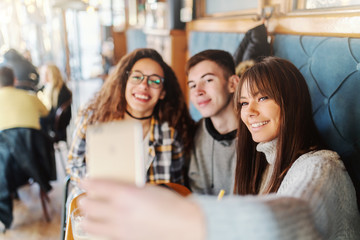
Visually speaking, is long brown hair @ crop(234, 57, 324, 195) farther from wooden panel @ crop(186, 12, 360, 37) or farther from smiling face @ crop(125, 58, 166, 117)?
smiling face @ crop(125, 58, 166, 117)

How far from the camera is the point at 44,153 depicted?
2.55m

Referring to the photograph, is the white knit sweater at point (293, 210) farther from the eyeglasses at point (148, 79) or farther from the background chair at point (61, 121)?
the background chair at point (61, 121)

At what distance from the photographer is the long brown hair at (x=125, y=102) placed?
1.75 m

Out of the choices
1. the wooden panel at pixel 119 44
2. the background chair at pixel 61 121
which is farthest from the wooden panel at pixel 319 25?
the wooden panel at pixel 119 44

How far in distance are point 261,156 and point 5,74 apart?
247cm

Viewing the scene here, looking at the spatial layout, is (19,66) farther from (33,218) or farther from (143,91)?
(143,91)

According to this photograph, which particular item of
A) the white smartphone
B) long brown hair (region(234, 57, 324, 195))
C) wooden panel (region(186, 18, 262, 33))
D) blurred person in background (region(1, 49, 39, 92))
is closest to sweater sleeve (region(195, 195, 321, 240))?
the white smartphone

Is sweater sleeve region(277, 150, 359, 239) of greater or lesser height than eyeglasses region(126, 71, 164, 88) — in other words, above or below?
below

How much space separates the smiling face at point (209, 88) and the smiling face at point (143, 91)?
0.75ft

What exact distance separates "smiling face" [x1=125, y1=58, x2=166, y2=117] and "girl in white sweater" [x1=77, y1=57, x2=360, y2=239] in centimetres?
62

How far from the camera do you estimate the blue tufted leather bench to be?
3.74ft

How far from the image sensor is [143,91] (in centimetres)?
166

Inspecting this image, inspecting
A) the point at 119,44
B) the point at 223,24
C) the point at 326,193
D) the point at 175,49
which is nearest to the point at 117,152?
the point at 326,193

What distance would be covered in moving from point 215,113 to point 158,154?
44 cm
